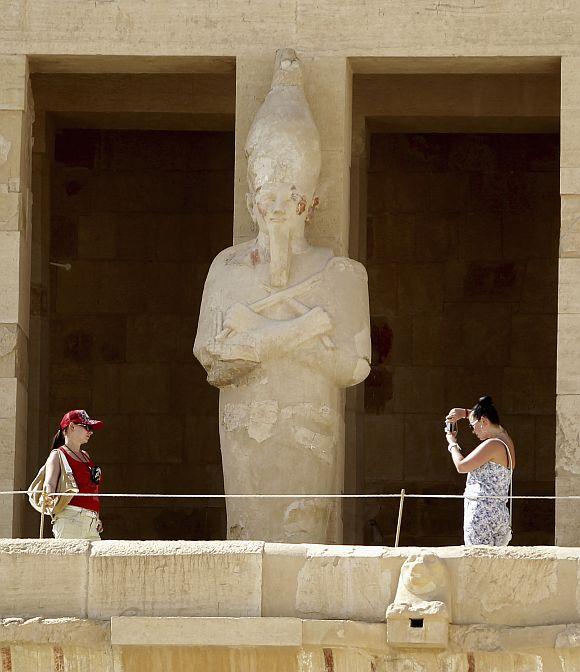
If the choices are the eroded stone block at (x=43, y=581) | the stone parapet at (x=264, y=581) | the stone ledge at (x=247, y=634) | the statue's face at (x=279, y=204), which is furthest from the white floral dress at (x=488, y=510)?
the eroded stone block at (x=43, y=581)

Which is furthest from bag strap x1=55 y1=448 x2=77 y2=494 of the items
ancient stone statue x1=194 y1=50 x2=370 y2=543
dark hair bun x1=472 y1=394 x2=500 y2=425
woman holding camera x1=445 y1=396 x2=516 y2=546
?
dark hair bun x1=472 y1=394 x2=500 y2=425

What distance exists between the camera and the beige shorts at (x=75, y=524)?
40.7 ft

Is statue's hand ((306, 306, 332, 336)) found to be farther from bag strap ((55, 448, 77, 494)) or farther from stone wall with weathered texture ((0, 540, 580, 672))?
stone wall with weathered texture ((0, 540, 580, 672))

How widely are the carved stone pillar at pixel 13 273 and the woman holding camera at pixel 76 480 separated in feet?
4.26

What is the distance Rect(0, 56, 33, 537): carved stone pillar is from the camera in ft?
45.2

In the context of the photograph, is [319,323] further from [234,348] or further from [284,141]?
[284,141]

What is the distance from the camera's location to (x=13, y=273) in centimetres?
1390

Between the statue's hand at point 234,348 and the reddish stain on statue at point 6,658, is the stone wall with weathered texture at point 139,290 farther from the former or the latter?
the reddish stain on statue at point 6,658

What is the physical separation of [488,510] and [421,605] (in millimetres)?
987

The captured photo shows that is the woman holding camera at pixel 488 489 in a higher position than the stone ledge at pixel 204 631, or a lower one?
higher

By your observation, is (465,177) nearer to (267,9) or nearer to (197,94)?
(197,94)

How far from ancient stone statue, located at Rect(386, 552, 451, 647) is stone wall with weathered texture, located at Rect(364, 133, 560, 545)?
570 centimetres

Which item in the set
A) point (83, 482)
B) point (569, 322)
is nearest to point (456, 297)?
point (569, 322)

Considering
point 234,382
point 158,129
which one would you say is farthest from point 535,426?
point 234,382
